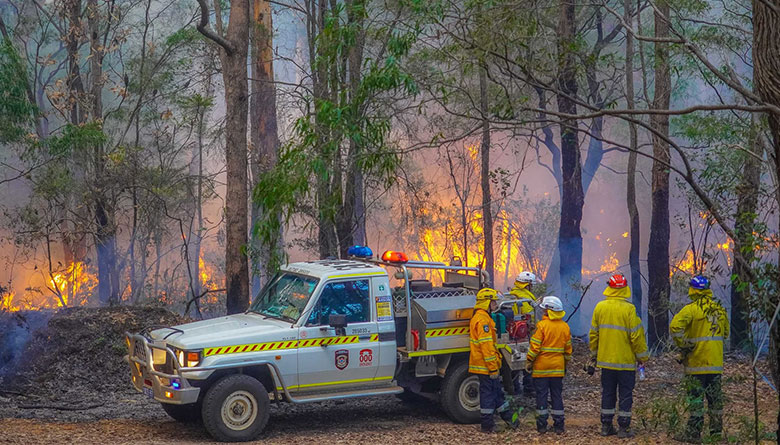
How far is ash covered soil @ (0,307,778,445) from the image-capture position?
1043 centimetres

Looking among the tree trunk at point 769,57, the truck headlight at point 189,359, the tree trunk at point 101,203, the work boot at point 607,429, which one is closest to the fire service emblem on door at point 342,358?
the truck headlight at point 189,359

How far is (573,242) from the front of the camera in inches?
939

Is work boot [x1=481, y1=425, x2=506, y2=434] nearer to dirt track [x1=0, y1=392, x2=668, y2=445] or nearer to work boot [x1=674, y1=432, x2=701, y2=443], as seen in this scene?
dirt track [x1=0, y1=392, x2=668, y2=445]

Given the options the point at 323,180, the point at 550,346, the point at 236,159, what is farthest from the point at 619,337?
the point at 236,159

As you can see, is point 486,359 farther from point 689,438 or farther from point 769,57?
point 769,57

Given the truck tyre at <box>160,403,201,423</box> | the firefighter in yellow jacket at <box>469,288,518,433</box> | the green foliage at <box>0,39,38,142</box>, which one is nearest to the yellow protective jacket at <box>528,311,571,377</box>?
the firefighter in yellow jacket at <box>469,288,518,433</box>

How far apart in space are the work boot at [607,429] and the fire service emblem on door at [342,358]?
124 inches

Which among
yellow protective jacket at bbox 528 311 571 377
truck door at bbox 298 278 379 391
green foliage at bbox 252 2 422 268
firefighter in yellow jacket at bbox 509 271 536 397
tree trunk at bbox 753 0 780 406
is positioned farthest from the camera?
green foliage at bbox 252 2 422 268

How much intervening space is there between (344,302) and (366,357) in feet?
2.36

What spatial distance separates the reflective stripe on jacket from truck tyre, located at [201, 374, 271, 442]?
2582mm

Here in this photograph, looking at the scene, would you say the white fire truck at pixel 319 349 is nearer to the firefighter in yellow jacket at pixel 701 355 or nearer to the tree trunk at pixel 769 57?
the firefighter in yellow jacket at pixel 701 355

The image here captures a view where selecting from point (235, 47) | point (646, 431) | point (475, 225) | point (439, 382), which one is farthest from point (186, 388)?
point (475, 225)

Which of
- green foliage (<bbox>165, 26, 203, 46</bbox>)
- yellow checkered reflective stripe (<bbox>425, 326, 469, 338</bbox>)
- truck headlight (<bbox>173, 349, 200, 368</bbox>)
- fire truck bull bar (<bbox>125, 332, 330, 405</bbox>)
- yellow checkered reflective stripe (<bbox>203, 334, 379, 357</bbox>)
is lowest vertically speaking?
fire truck bull bar (<bbox>125, 332, 330, 405</bbox>)

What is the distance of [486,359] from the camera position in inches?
417
